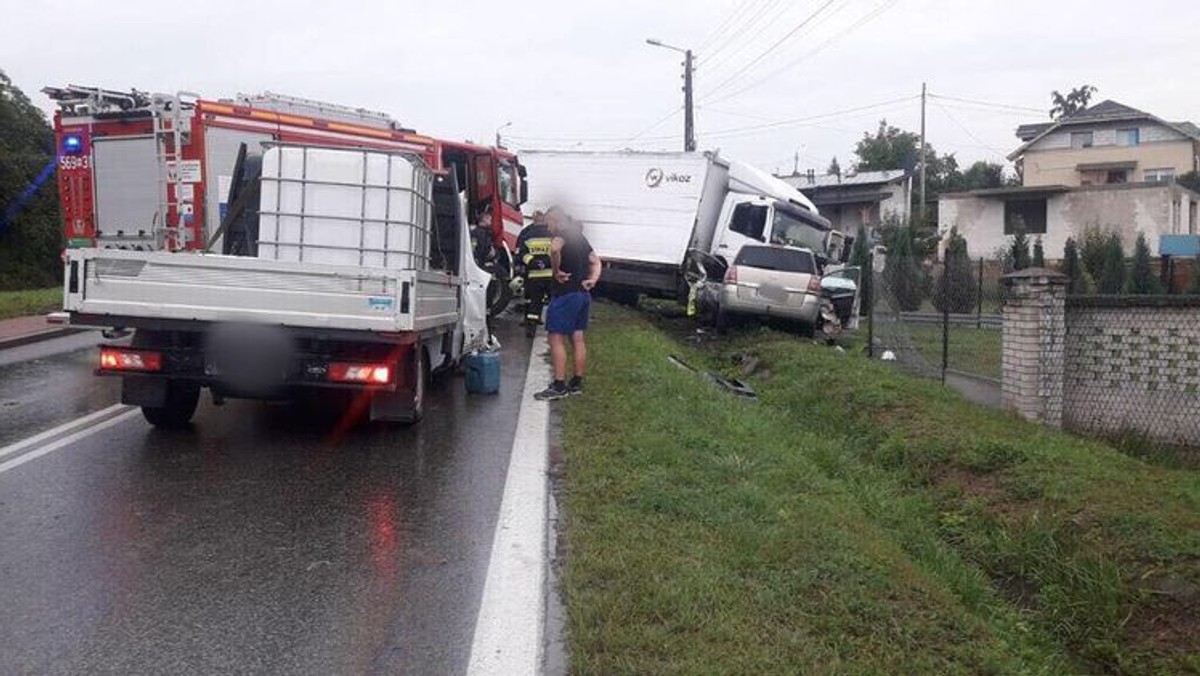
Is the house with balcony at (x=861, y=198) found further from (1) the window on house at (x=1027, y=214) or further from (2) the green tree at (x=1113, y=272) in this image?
(2) the green tree at (x=1113, y=272)

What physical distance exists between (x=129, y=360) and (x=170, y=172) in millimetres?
5487

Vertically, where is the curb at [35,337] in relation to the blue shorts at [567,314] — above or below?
below

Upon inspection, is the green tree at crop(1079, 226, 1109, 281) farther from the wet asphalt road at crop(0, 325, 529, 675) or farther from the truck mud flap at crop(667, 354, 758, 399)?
the wet asphalt road at crop(0, 325, 529, 675)

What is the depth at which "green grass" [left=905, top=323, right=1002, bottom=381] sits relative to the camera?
15.1m

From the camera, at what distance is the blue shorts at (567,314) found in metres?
9.84

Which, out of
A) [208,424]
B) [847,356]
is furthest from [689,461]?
[847,356]

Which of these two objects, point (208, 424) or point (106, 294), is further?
point (208, 424)

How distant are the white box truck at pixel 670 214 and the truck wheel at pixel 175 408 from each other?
11.8 metres

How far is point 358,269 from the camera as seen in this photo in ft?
24.7

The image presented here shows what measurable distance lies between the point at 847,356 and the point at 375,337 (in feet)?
30.7

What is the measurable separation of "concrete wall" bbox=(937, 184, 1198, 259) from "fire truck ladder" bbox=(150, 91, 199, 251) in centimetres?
3421

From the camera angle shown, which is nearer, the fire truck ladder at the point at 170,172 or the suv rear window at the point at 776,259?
the fire truck ladder at the point at 170,172

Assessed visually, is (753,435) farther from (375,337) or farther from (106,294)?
(106,294)

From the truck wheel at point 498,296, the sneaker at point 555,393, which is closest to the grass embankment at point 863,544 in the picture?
the sneaker at point 555,393
